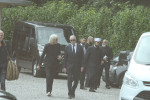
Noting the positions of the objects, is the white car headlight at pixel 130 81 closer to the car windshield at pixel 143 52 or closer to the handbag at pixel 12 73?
the car windshield at pixel 143 52

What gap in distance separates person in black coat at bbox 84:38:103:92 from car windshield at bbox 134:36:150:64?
6543 millimetres

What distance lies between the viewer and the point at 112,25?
2858 cm

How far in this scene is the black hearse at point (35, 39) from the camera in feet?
88.1

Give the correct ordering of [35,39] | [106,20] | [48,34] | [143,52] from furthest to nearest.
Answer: [106,20] → [48,34] → [35,39] → [143,52]

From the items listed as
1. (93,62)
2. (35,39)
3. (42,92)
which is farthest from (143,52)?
(35,39)

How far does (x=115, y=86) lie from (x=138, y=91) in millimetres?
11746

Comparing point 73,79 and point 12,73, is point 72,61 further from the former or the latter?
point 12,73

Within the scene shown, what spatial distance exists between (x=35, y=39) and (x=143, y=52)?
14.0 metres

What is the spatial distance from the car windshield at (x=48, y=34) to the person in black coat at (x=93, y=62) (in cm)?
637

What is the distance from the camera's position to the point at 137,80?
12156mm

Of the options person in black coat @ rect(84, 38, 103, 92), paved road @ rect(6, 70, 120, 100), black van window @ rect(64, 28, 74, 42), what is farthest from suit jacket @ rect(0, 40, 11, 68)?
black van window @ rect(64, 28, 74, 42)

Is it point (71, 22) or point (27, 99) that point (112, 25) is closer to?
point (71, 22)

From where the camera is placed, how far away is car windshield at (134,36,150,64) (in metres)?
13.1

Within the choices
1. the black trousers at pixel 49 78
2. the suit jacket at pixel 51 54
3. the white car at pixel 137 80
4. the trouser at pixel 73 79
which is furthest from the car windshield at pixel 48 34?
the white car at pixel 137 80
